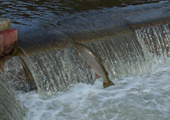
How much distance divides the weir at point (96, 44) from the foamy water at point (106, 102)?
255mm

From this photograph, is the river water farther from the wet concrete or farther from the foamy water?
the wet concrete

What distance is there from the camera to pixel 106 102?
5227mm

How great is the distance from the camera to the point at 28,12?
320 inches

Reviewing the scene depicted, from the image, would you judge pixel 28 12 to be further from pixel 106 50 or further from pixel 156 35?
pixel 156 35

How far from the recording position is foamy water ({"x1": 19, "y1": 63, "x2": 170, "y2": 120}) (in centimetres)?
478

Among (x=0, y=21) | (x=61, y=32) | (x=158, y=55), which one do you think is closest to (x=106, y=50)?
(x=61, y=32)

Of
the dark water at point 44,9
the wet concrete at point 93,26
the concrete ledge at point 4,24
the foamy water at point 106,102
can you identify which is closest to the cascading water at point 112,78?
the foamy water at point 106,102

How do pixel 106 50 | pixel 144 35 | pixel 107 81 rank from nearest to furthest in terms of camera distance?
pixel 107 81
pixel 106 50
pixel 144 35

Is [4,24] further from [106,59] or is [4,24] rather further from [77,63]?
[106,59]

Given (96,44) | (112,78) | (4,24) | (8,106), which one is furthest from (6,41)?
(112,78)

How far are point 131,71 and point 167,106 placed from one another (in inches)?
60.9

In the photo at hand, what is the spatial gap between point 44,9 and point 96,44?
2.87 meters

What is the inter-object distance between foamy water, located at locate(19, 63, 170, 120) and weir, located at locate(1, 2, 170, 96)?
255 millimetres

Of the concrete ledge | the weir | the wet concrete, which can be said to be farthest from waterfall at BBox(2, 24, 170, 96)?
the concrete ledge
